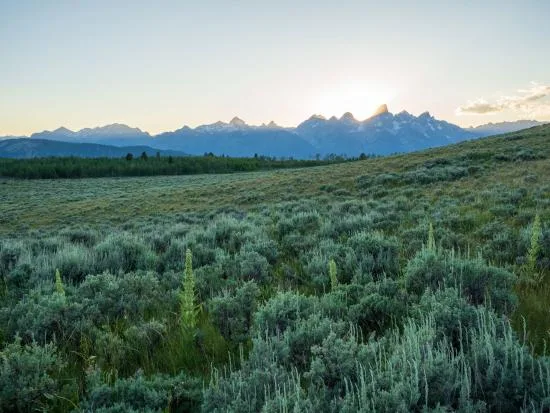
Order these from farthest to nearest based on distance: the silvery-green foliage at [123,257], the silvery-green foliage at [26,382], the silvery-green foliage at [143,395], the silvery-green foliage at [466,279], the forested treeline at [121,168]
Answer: the forested treeline at [121,168]
the silvery-green foliage at [123,257]
the silvery-green foliage at [466,279]
the silvery-green foliage at [26,382]
the silvery-green foliage at [143,395]

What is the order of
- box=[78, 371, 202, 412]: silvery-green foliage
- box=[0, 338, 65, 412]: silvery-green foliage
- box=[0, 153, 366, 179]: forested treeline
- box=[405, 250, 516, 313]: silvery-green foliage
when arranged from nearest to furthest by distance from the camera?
box=[78, 371, 202, 412]: silvery-green foliage
box=[0, 338, 65, 412]: silvery-green foliage
box=[405, 250, 516, 313]: silvery-green foliage
box=[0, 153, 366, 179]: forested treeline

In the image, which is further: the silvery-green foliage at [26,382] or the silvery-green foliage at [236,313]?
the silvery-green foliage at [236,313]

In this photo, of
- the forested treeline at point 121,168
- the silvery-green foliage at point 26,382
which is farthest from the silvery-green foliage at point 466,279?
the forested treeline at point 121,168

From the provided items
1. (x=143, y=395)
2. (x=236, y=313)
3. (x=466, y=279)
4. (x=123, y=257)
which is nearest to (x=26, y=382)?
(x=143, y=395)

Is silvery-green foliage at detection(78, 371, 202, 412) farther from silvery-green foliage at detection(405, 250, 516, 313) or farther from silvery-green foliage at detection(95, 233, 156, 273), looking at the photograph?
silvery-green foliage at detection(95, 233, 156, 273)

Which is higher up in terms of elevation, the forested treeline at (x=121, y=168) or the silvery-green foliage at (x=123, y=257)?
the forested treeline at (x=121, y=168)

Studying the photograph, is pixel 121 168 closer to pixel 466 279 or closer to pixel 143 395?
pixel 466 279

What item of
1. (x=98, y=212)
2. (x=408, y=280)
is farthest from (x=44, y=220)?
(x=408, y=280)

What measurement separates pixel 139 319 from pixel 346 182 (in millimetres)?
25315

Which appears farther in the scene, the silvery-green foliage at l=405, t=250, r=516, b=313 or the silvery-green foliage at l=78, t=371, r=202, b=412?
the silvery-green foliage at l=405, t=250, r=516, b=313

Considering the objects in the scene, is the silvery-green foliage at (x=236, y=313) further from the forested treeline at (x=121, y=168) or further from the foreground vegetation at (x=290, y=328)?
the forested treeline at (x=121, y=168)

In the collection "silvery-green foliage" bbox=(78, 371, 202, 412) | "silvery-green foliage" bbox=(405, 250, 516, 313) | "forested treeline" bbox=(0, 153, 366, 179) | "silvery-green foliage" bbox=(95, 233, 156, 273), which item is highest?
"forested treeline" bbox=(0, 153, 366, 179)

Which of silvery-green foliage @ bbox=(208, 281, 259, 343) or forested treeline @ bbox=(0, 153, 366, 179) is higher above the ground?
forested treeline @ bbox=(0, 153, 366, 179)

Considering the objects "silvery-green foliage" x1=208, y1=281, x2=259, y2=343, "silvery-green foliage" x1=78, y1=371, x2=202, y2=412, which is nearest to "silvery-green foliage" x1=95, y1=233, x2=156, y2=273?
"silvery-green foliage" x1=208, y1=281, x2=259, y2=343
